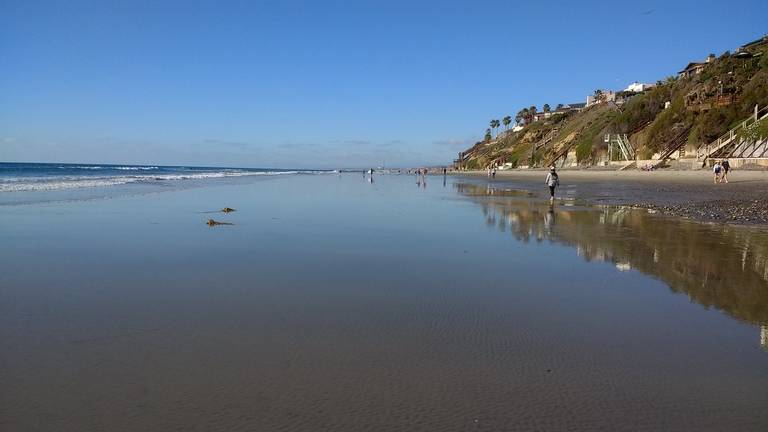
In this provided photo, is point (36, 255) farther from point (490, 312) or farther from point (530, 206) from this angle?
point (530, 206)

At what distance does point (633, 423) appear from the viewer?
3.41m

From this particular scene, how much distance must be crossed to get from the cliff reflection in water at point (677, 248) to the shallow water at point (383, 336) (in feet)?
0.24

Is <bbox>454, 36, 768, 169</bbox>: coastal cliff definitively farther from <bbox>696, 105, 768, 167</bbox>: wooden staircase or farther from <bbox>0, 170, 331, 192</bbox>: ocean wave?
<bbox>0, 170, 331, 192</bbox>: ocean wave

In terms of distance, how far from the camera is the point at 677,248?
10.0 m

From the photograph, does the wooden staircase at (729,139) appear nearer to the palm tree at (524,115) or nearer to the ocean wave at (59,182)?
the ocean wave at (59,182)

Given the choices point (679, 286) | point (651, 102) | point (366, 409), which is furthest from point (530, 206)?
point (651, 102)

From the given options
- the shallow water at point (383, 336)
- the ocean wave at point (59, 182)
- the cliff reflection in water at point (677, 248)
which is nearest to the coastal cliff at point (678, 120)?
the cliff reflection in water at point (677, 248)

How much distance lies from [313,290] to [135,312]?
2.18 metres

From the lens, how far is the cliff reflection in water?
666 centimetres

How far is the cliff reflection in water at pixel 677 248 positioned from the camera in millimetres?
6656

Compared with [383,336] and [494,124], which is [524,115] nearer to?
[494,124]

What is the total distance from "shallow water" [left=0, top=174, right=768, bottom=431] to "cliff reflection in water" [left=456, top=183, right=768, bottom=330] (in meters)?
0.07

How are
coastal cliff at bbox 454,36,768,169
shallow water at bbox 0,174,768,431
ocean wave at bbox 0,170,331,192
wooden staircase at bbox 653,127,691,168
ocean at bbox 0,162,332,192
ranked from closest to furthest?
shallow water at bbox 0,174,768,431
ocean wave at bbox 0,170,331,192
ocean at bbox 0,162,332,192
coastal cliff at bbox 454,36,768,169
wooden staircase at bbox 653,127,691,168

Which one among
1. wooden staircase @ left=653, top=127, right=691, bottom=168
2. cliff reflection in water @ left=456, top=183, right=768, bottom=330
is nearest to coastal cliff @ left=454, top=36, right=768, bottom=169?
wooden staircase @ left=653, top=127, right=691, bottom=168
